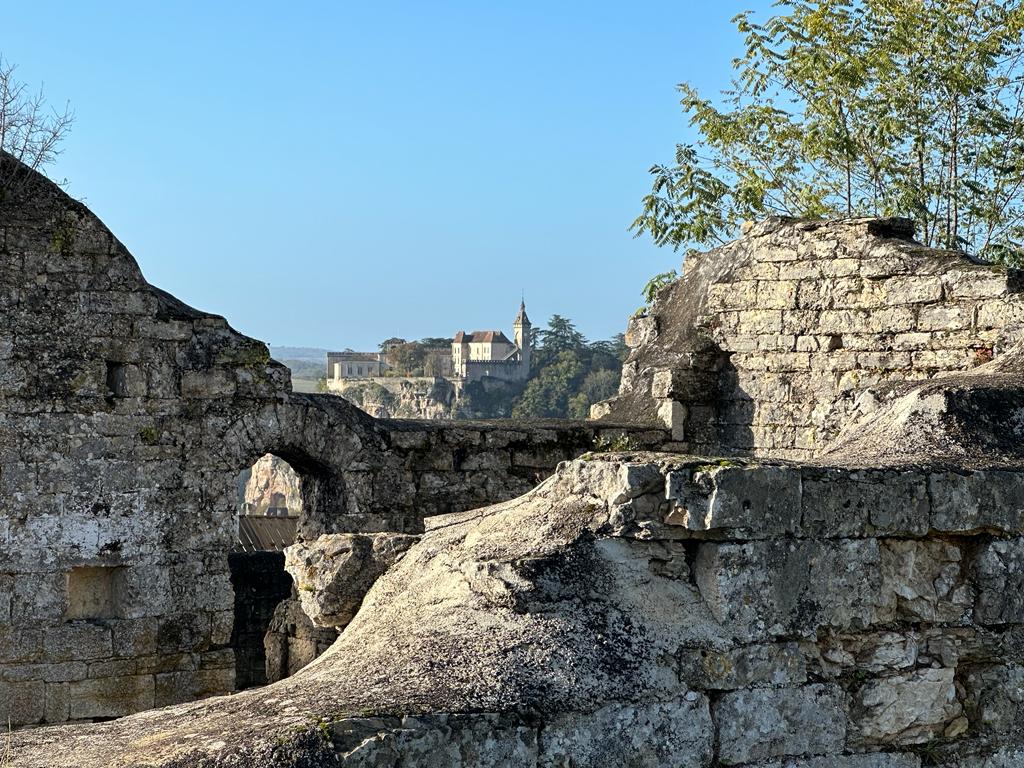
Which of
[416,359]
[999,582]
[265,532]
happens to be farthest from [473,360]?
[999,582]

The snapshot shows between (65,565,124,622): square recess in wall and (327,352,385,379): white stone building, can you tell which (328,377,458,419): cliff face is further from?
(65,565,124,622): square recess in wall

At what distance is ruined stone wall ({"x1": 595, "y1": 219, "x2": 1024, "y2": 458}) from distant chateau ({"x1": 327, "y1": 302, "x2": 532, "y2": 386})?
80.8 m

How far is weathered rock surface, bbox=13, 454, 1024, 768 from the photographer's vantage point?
3785mm

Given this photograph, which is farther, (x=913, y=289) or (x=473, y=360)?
(x=473, y=360)

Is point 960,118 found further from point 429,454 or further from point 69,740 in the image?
point 69,740

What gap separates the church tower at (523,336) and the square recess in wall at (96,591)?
93048 millimetres

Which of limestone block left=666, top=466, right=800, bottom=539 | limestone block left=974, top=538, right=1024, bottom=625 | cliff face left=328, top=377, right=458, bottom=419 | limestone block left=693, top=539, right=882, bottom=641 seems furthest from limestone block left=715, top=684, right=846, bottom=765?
cliff face left=328, top=377, right=458, bottom=419

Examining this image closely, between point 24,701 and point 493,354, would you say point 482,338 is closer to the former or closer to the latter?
point 493,354

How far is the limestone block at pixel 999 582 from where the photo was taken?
4.68 metres

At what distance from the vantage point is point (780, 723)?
432 cm

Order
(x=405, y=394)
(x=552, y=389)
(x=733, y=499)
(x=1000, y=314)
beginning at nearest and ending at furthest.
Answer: (x=733, y=499)
(x=1000, y=314)
(x=552, y=389)
(x=405, y=394)

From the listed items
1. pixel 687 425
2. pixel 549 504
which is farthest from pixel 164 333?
pixel 549 504

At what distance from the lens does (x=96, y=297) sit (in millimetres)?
9148

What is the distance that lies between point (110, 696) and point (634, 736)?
5.80 metres
